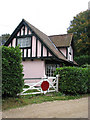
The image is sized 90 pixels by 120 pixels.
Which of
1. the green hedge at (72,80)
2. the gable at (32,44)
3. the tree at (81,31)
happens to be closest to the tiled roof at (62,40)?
the gable at (32,44)

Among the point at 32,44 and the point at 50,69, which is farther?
the point at 50,69

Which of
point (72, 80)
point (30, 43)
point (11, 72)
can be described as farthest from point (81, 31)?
point (11, 72)

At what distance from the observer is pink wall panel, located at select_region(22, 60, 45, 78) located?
1295cm

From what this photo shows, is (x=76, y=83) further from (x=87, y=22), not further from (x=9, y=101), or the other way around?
(x=87, y=22)

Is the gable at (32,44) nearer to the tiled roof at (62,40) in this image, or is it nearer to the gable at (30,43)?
the gable at (30,43)

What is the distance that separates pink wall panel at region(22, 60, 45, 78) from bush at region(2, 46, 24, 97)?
608 cm

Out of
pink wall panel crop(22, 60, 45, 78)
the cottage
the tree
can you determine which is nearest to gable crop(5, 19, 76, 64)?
the cottage

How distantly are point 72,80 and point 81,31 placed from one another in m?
20.8

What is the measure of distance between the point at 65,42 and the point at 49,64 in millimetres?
4287

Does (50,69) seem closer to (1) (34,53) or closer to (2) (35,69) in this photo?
(2) (35,69)

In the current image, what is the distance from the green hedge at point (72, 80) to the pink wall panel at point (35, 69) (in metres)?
3.84

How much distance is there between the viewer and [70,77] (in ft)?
28.6

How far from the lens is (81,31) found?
27.3 meters

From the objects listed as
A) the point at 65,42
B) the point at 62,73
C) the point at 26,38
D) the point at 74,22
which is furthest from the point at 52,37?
the point at 74,22
